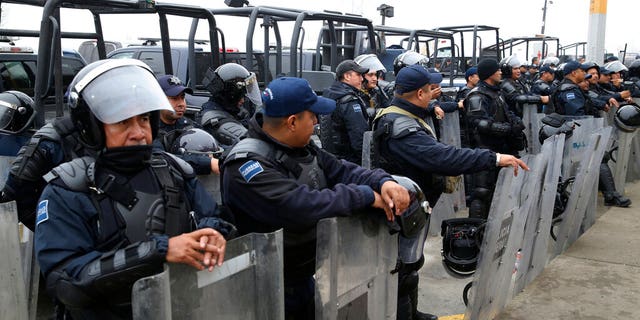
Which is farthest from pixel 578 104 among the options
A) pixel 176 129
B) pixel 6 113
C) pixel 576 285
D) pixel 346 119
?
pixel 6 113

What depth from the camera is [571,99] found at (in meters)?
7.31

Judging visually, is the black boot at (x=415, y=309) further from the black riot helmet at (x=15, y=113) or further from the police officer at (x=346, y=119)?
the black riot helmet at (x=15, y=113)

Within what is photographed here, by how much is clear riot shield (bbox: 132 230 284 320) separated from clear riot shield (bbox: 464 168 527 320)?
5.58 ft

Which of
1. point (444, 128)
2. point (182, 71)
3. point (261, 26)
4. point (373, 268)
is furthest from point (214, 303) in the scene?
Answer: point (182, 71)

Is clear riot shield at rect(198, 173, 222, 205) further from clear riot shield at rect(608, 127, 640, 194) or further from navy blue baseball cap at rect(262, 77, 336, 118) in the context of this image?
clear riot shield at rect(608, 127, 640, 194)

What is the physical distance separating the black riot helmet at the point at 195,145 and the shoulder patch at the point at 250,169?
4.21 ft

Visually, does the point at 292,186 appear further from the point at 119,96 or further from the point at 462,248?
the point at 462,248

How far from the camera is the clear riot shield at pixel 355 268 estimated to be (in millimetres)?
2182

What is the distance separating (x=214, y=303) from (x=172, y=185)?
16.0 inches

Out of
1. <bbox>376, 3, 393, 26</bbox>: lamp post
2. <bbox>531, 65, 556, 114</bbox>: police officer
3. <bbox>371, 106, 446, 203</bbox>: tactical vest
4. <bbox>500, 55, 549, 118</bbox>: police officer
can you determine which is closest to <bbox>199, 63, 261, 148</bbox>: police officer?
<bbox>371, 106, 446, 203</bbox>: tactical vest

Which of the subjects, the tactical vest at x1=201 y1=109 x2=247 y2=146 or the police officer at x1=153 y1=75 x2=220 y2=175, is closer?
the police officer at x1=153 y1=75 x2=220 y2=175

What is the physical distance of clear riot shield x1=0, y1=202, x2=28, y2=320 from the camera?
2.55 metres

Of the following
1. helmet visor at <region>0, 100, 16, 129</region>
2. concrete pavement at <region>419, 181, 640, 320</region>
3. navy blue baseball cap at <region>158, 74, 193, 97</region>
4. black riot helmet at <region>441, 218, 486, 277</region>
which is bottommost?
concrete pavement at <region>419, 181, 640, 320</region>

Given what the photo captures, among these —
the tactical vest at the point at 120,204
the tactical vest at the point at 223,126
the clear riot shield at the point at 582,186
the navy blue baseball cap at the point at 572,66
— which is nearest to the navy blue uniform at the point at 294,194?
the tactical vest at the point at 120,204
